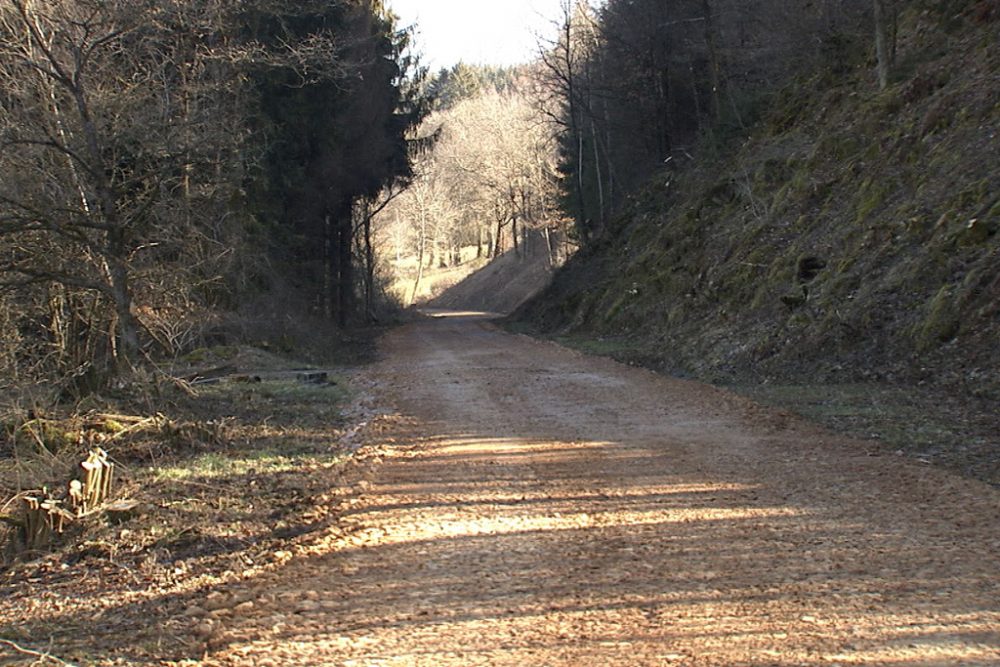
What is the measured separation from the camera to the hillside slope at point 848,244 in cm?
1188

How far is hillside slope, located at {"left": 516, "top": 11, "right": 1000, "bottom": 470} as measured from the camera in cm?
1188

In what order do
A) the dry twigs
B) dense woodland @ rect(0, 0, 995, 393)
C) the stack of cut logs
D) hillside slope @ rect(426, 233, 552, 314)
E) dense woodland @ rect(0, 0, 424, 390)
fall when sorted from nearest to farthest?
the dry twigs < the stack of cut logs < dense woodland @ rect(0, 0, 424, 390) < dense woodland @ rect(0, 0, 995, 393) < hillside slope @ rect(426, 233, 552, 314)

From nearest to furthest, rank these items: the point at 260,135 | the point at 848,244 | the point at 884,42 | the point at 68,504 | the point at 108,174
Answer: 1. the point at 68,504
2. the point at 108,174
3. the point at 848,244
4. the point at 884,42
5. the point at 260,135

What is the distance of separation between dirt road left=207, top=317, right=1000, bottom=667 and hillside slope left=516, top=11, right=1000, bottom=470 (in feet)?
12.0

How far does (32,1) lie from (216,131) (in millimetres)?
2410

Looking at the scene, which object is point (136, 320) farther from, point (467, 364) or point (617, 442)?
point (467, 364)

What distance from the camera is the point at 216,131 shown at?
10.9m

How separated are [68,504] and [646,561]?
14.7 feet

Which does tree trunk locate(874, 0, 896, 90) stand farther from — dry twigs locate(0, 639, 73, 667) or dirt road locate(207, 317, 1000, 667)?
dry twigs locate(0, 639, 73, 667)

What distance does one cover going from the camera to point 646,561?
17.5 feet

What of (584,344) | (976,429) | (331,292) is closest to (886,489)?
(976,429)

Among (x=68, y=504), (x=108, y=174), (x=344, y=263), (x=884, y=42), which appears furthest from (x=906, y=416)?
(x=344, y=263)

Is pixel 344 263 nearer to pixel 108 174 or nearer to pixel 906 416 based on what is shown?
pixel 108 174

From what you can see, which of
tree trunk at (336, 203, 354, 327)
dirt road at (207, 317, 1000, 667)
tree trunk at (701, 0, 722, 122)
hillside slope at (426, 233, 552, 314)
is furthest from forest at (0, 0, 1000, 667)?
hillside slope at (426, 233, 552, 314)
